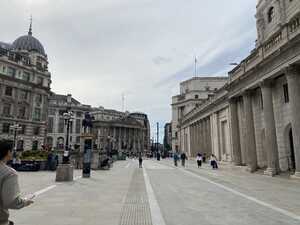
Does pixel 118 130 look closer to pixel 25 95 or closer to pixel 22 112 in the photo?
pixel 25 95

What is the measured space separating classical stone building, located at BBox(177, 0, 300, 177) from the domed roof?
58392 millimetres

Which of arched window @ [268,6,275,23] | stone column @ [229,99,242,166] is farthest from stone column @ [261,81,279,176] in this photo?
arched window @ [268,6,275,23]

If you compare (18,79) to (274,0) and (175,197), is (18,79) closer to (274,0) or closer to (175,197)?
(274,0)

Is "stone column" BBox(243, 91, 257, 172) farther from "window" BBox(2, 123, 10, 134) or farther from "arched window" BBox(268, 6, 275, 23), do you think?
"window" BBox(2, 123, 10, 134)

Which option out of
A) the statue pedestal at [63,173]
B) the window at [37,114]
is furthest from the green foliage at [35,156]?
the window at [37,114]

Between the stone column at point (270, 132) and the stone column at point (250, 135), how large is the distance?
3084 mm

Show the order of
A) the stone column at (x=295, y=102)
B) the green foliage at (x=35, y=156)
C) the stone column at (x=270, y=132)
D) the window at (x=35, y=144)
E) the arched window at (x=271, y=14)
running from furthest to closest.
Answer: the window at (x=35, y=144) < the green foliage at (x=35, y=156) < the arched window at (x=271, y=14) < the stone column at (x=270, y=132) < the stone column at (x=295, y=102)

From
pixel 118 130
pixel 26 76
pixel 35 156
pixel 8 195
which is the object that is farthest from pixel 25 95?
pixel 118 130

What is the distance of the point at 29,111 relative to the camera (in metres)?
58.0

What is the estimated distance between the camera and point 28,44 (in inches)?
2697

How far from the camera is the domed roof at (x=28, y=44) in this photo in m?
68.1

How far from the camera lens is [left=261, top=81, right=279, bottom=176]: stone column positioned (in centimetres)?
1945

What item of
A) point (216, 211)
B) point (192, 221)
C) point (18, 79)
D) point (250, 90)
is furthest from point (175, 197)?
point (18, 79)

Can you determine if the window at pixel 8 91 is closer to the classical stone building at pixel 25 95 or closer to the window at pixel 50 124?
the classical stone building at pixel 25 95
